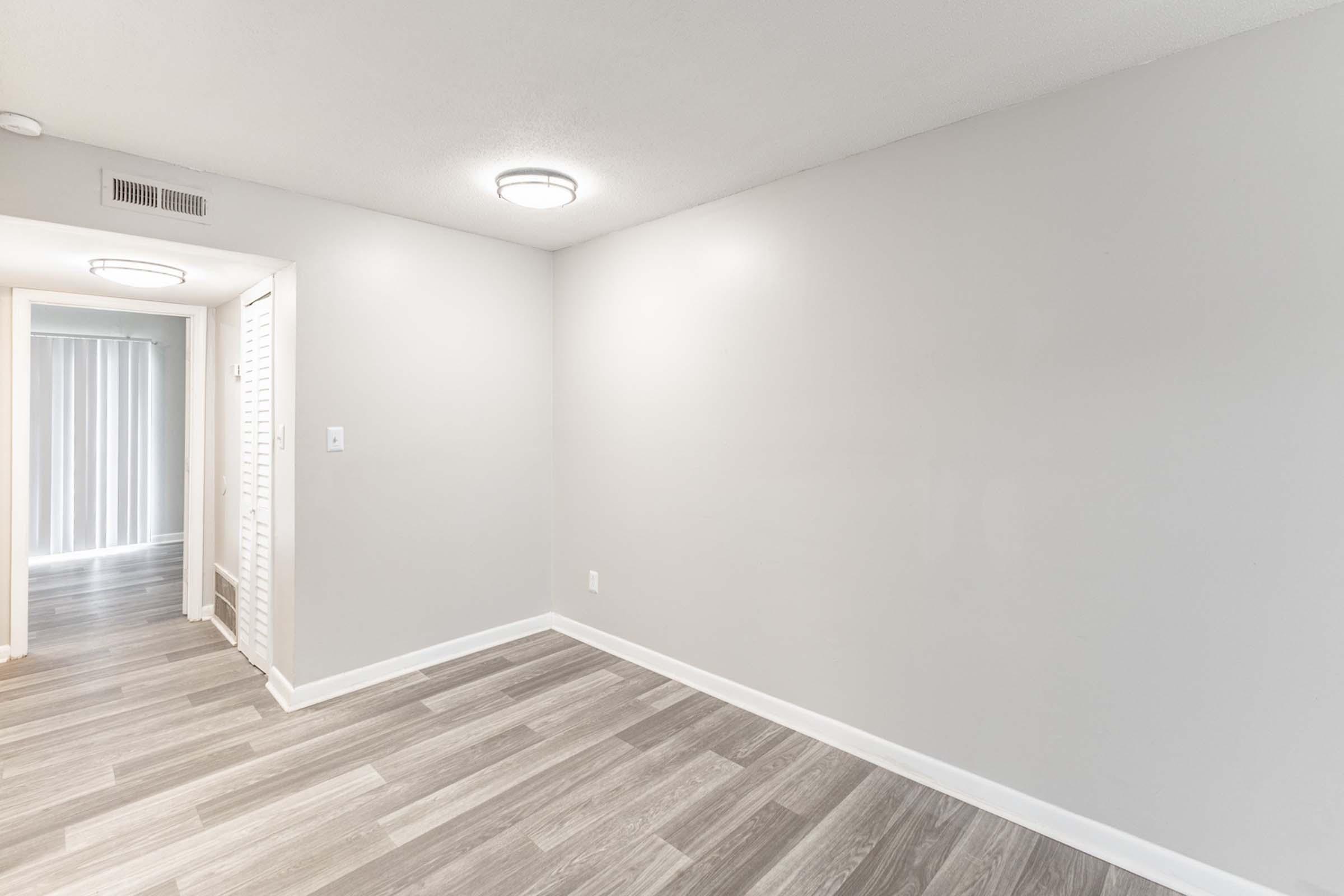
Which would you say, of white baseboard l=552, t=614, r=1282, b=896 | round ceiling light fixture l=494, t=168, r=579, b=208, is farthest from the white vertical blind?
white baseboard l=552, t=614, r=1282, b=896

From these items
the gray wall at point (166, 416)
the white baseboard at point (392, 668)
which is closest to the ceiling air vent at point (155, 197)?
the white baseboard at point (392, 668)

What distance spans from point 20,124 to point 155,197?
0.41m

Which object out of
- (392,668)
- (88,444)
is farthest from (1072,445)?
(88,444)

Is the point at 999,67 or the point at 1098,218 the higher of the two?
the point at 999,67

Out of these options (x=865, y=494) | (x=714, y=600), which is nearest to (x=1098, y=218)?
(x=865, y=494)

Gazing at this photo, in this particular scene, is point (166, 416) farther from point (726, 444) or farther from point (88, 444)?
point (726, 444)

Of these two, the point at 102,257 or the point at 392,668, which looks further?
the point at 392,668

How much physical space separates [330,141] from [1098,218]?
2.74 meters

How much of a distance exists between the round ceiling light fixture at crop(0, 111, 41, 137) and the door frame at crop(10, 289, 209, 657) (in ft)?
6.14

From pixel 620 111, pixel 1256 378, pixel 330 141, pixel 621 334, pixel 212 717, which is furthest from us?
pixel 621 334

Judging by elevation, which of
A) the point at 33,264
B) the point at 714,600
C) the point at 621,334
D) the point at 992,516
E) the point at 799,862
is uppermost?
the point at 33,264

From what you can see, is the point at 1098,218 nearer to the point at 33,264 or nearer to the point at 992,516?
the point at 992,516

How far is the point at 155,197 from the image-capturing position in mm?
2455

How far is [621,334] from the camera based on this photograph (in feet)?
11.5
